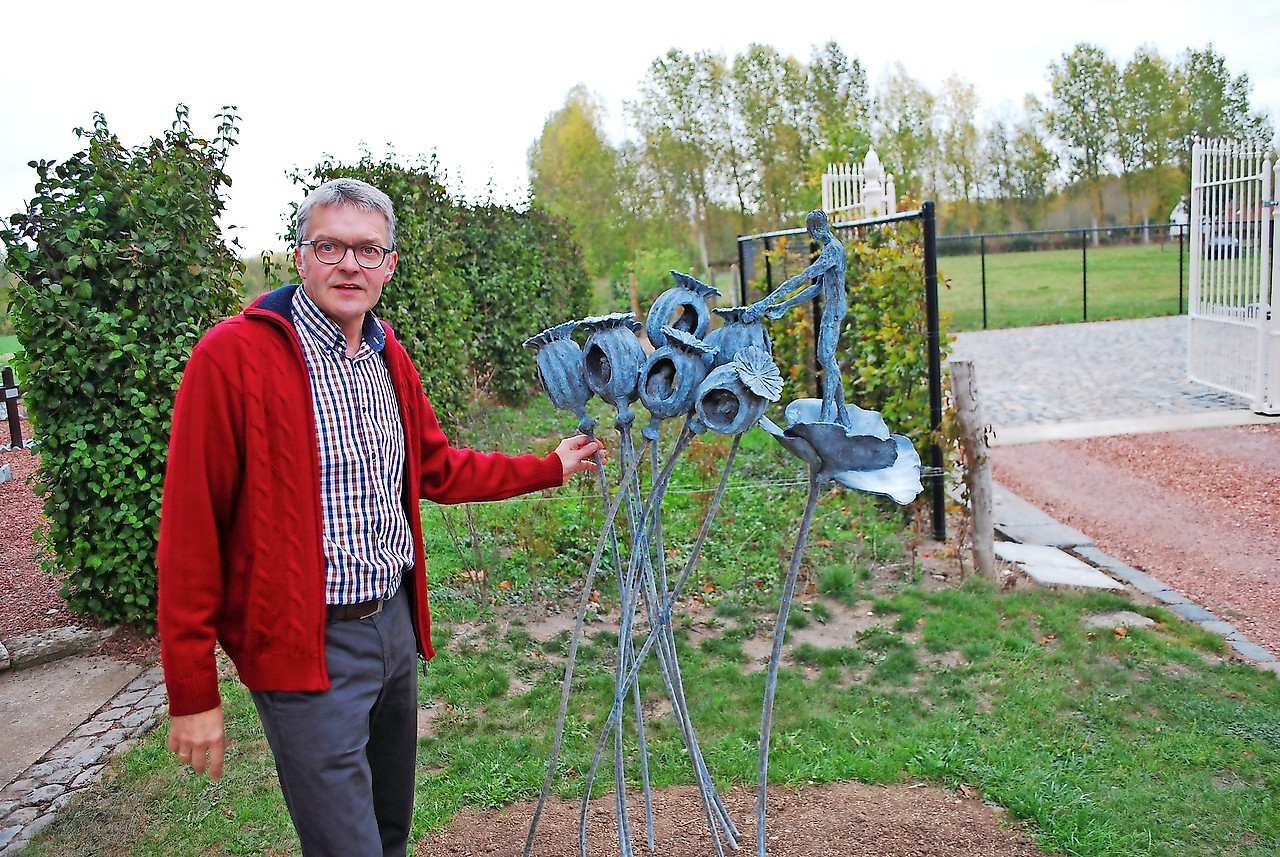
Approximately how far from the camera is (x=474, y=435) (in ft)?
31.1

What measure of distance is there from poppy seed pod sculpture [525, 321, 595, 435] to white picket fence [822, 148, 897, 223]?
22.3ft

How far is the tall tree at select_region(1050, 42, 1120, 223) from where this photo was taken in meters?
35.5

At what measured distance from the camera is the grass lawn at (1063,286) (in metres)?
21.0

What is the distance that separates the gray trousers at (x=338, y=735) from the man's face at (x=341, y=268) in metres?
0.67

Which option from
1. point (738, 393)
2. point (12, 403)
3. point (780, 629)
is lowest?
point (780, 629)

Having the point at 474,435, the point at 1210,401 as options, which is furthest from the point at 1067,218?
the point at 474,435

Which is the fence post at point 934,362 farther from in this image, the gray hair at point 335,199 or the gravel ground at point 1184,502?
the gray hair at point 335,199

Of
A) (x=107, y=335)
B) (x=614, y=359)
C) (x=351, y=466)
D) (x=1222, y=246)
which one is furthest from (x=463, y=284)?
(x=351, y=466)

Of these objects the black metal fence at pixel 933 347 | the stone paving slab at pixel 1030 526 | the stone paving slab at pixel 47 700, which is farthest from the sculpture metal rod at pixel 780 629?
the stone paving slab at pixel 1030 526

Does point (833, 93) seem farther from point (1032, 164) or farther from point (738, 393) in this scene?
point (738, 393)

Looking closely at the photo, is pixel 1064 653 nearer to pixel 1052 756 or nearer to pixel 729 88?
pixel 1052 756

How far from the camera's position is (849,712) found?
3.96 m

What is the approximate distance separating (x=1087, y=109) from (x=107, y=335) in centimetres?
3808

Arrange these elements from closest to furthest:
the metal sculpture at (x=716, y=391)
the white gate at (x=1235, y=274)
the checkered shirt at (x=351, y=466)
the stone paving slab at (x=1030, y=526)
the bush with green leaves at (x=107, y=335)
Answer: the checkered shirt at (x=351, y=466) → the metal sculpture at (x=716, y=391) → the bush with green leaves at (x=107, y=335) → the stone paving slab at (x=1030, y=526) → the white gate at (x=1235, y=274)
